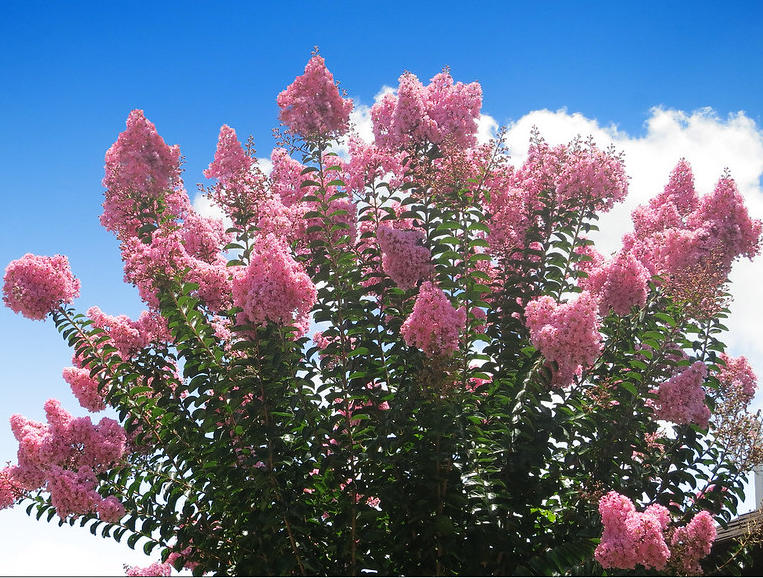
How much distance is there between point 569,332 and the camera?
193 inches

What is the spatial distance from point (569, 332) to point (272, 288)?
7.10 ft

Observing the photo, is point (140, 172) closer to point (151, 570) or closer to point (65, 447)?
point (65, 447)

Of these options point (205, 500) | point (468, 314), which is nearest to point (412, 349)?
point (468, 314)

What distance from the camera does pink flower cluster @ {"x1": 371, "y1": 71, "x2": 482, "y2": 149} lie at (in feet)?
22.5

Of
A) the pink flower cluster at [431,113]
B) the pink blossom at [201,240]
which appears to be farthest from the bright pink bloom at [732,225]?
the pink blossom at [201,240]

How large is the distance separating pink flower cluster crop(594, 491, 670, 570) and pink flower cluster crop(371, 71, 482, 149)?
12.2 feet

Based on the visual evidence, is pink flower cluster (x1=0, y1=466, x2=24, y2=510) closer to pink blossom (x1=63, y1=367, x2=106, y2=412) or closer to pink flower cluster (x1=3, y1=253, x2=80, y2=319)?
pink blossom (x1=63, y1=367, x2=106, y2=412)

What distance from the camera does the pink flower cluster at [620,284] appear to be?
5871 millimetres

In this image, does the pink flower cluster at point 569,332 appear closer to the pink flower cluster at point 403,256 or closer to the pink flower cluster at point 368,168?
the pink flower cluster at point 403,256

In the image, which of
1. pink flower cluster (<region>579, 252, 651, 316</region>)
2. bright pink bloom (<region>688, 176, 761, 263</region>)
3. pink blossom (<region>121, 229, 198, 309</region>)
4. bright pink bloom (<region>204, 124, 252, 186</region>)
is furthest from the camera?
bright pink bloom (<region>688, 176, 761, 263</region>)

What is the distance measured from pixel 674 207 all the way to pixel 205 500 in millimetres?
6133

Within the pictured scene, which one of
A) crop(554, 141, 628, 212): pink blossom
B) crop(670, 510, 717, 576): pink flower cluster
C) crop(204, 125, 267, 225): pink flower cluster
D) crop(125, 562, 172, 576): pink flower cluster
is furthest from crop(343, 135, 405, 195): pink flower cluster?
crop(125, 562, 172, 576): pink flower cluster

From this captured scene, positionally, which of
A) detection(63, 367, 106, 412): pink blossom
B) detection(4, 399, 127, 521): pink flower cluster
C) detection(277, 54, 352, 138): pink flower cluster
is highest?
detection(277, 54, 352, 138): pink flower cluster

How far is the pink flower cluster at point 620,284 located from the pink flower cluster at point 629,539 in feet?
5.98
